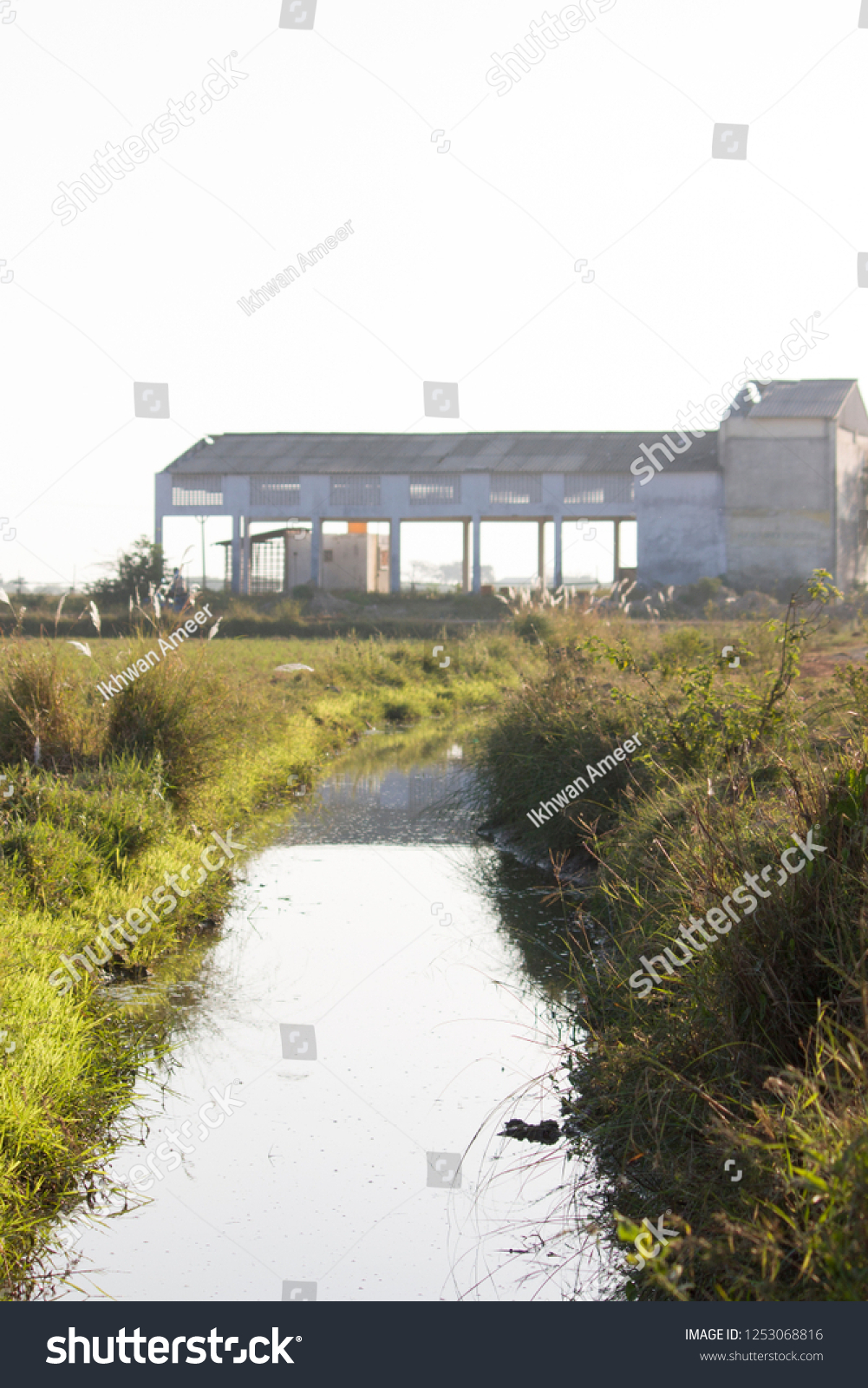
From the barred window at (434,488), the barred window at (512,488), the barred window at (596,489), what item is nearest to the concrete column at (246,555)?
the barred window at (434,488)

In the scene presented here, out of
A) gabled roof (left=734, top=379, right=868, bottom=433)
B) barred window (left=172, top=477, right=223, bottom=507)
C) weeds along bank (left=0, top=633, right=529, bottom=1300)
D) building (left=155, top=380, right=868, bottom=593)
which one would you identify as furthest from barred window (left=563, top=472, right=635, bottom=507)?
weeds along bank (left=0, top=633, right=529, bottom=1300)

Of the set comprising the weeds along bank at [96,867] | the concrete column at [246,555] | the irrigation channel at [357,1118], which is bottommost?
the irrigation channel at [357,1118]

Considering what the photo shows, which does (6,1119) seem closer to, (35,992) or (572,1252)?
(35,992)

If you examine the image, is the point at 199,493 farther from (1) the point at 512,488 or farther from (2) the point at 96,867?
(2) the point at 96,867

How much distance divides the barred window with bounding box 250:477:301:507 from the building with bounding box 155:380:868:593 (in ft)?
0.14

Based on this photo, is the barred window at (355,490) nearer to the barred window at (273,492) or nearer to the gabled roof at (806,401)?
the barred window at (273,492)

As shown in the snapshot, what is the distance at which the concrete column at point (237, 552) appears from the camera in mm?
41406

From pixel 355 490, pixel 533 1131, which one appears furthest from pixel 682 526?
pixel 533 1131

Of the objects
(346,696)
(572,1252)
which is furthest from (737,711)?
(346,696)

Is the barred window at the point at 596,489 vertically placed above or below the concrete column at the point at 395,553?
above

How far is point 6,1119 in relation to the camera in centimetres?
384

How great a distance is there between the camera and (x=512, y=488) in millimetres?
40594

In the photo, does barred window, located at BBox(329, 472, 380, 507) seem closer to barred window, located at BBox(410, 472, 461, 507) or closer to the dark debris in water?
barred window, located at BBox(410, 472, 461, 507)

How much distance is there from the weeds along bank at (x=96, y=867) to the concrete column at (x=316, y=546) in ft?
95.8
